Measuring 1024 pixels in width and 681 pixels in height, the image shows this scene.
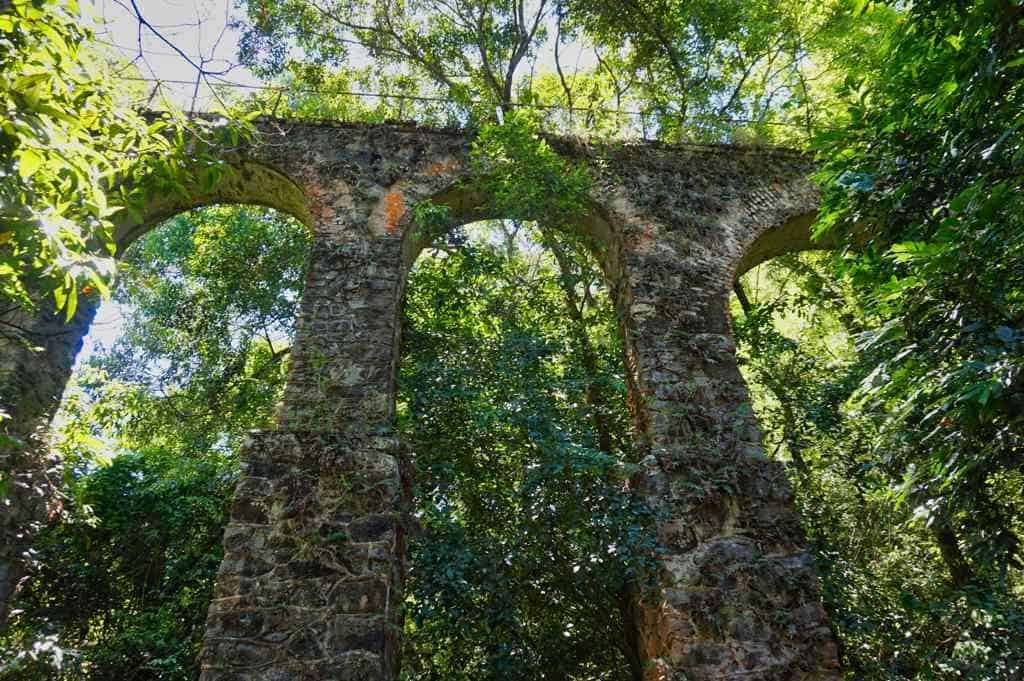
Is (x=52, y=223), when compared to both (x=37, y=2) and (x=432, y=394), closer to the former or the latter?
(x=37, y=2)

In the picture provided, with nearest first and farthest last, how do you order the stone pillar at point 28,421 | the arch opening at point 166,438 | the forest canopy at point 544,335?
the forest canopy at point 544,335
the stone pillar at point 28,421
the arch opening at point 166,438

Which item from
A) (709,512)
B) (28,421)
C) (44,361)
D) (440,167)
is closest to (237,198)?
→ (440,167)

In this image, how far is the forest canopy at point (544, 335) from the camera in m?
2.61

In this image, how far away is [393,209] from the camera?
19.2 ft

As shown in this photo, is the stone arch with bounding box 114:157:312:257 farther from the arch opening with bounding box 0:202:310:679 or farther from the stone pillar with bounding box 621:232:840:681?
the stone pillar with bounding box 621:232:840:681

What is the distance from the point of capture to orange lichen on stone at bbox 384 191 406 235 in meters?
5.76

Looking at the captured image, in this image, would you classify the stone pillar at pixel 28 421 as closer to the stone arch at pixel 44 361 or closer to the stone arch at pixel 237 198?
the stone arch at pixel 44 361

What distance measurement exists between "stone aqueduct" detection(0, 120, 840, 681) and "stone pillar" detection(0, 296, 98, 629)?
23mm

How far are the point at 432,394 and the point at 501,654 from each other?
5.88 ft

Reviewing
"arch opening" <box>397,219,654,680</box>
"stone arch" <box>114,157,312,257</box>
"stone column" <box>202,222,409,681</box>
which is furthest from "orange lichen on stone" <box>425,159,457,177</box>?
"stone column" <box>202,222,409,681</box>

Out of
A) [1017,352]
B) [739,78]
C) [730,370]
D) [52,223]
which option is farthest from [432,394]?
[739,78]

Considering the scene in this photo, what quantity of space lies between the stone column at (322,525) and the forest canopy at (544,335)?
9.4 inches

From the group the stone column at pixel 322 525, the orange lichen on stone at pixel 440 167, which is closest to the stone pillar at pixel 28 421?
the stone column at pixel 322 525

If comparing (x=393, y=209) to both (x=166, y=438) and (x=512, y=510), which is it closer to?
(x=512, y=510)
